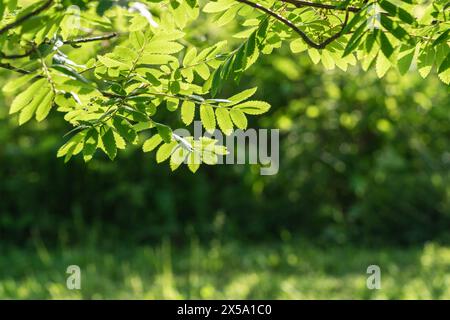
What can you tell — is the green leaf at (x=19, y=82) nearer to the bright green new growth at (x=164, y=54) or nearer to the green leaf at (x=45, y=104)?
the bright green new growth at (x=164, y=54)

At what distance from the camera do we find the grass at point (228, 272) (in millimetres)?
5465

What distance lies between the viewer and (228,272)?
6473 mm

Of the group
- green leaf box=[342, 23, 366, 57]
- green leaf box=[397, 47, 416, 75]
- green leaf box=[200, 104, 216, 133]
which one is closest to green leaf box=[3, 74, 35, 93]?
green leaf box=[200, 104, 216, 133]

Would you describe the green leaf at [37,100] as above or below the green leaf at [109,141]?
above

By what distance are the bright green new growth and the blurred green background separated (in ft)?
15.9

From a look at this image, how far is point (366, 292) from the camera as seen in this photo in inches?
209

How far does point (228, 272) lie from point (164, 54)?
447cm

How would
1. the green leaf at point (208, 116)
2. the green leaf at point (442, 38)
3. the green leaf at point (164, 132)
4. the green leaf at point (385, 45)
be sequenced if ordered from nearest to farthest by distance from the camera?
the green leaf at point (385, 45)
the green leaf at point (442, 38)
the green leaf at point (164, 132)
the green leaf at point (208, 116)

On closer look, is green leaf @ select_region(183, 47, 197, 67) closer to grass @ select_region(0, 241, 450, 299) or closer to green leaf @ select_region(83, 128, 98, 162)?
green leaf @ select_region(83, 128, 98, 162)

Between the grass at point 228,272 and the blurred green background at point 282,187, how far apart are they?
0.07m

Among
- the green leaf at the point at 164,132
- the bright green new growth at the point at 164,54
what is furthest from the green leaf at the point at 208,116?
the green leaf at the point at 164,132

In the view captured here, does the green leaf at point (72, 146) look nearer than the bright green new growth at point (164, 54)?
No
